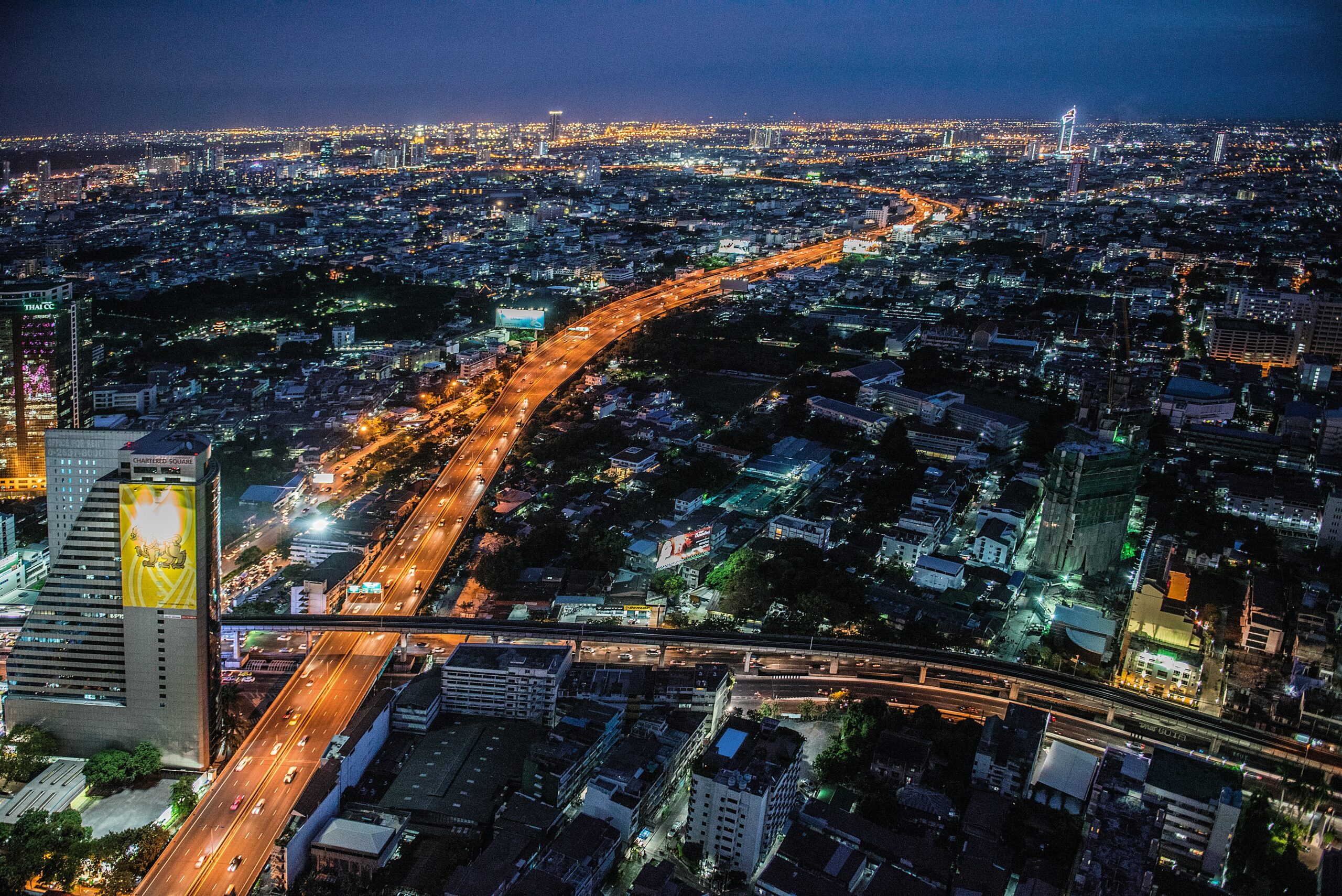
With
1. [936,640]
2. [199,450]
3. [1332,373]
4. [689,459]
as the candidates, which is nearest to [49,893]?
[199,450]

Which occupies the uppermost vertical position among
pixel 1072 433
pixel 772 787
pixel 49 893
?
pixel 1072 433

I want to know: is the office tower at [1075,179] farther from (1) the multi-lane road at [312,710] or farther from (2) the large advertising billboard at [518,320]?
(1) the multi-lane road at [312,710]

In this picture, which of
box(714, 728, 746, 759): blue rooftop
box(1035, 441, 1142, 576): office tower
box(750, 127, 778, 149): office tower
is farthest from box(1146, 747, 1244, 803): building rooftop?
box(750, 127, 778, 149): office tower

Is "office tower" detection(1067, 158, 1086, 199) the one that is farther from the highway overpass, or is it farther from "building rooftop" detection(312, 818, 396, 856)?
"building rooftop" detection(312, 818, 396, 856)

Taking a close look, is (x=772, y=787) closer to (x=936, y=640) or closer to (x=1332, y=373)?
(x=936, y=640)

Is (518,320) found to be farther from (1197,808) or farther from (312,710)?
(1197,808)
